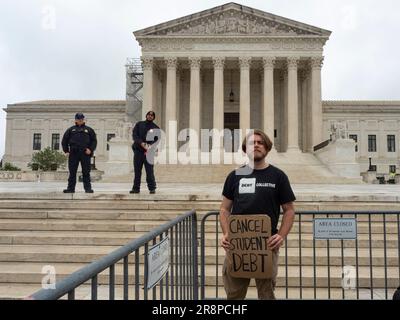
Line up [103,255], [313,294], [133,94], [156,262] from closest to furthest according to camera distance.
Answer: [156,262], [313,294], [103,255], [133,94]

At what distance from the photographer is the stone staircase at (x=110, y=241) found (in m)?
6.17

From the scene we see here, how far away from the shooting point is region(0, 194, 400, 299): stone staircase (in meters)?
6.17

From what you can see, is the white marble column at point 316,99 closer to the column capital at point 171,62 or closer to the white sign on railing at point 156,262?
the column capital at point 171,62

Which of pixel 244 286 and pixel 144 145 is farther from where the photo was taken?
pixel 144 145

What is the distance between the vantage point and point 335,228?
531 cm

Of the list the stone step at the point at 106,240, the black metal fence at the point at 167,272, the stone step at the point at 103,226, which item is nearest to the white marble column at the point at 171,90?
the stone step at the point at 103,226

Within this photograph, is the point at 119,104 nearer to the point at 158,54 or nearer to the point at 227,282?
the point at 158,54

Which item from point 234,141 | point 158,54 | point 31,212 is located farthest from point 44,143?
point 31,212

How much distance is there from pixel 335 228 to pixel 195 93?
3967 cm

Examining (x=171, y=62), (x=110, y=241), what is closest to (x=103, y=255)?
(x=110, y=241)

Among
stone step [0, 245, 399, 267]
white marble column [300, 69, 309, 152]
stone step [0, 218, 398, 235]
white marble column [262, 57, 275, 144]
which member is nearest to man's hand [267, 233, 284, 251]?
stone step [0, 245, 399, 267]

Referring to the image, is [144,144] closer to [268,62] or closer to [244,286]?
[244,286]

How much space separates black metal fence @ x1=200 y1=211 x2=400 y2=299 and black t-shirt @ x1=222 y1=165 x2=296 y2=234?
1208mm

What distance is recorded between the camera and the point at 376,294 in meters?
5.81
